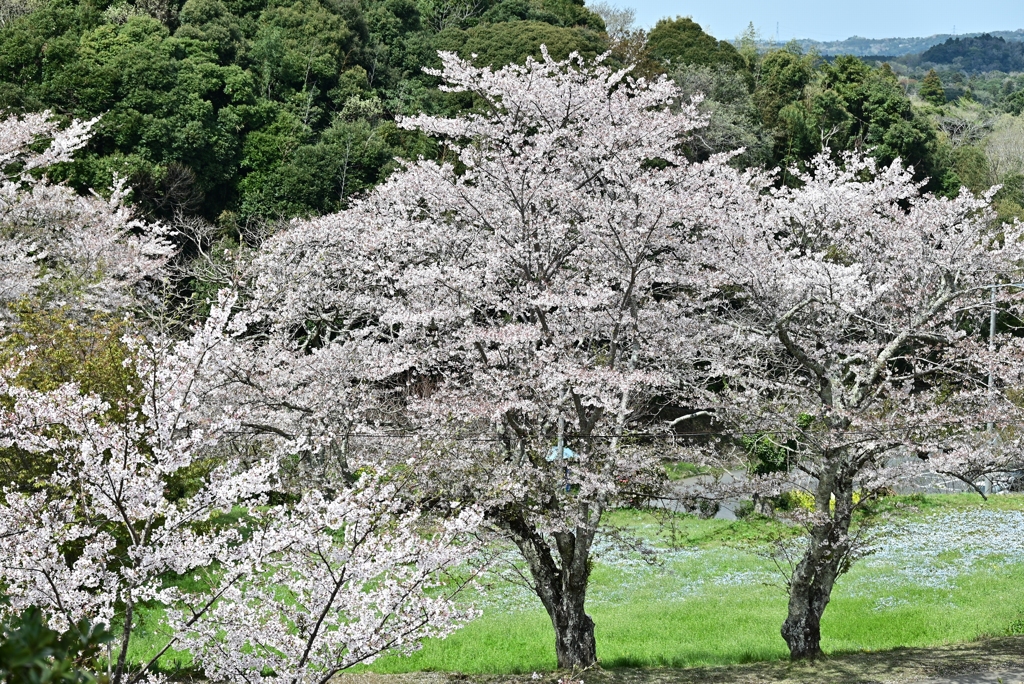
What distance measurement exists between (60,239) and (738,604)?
13.0m

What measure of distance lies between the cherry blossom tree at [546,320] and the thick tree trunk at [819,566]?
5.43 feet

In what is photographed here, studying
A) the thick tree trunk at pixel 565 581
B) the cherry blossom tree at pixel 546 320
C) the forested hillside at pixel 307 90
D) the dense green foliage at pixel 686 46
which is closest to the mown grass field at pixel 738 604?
the thick tree trunk at pixel 565 581

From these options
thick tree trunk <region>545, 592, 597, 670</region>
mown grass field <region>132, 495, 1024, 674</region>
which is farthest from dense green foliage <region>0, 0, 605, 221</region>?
thick tree trunk <region>545, 592, 597, 670</region>

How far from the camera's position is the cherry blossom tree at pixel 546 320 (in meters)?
7.91

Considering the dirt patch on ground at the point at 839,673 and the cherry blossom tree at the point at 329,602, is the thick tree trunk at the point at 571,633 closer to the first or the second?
the dirt patch on ground at the point at 839,673

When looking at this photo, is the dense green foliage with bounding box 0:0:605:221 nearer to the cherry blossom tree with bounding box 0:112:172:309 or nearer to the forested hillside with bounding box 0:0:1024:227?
the forested hillside with bounding box 0:0:1024:227

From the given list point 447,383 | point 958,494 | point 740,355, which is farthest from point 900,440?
point 958,494

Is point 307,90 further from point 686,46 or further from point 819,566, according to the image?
point 819,566

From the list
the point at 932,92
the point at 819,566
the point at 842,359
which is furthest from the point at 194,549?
the point at 932,92

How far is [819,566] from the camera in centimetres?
899

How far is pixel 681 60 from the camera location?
116ft

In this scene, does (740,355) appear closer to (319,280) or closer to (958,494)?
(319,280)

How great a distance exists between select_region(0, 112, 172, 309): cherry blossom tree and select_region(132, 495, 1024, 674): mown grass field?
4722 millimetres

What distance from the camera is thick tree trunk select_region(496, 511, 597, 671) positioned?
830 cm
